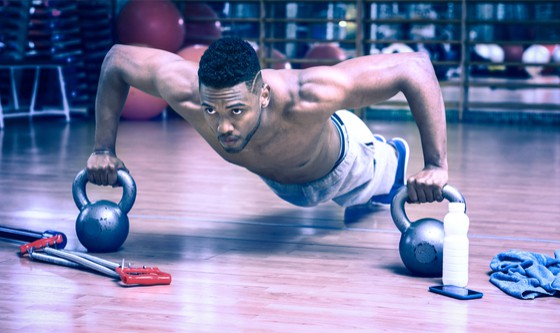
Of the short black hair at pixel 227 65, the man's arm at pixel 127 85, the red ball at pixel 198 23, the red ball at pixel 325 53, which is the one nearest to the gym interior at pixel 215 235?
the man's arm at pixel 127 85

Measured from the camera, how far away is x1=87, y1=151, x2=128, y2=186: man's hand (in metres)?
2.57

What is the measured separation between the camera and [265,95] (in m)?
2.25

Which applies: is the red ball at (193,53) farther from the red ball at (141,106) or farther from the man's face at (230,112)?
the man's face at (230,112)

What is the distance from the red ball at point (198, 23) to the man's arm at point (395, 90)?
6.14 meters

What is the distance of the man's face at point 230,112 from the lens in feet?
6.93

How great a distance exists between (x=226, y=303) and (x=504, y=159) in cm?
351

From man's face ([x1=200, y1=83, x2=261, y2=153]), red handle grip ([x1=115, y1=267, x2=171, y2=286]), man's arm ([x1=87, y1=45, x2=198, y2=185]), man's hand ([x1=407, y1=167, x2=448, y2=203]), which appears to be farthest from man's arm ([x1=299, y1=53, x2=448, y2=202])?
red handle grip ([x1=115, y1=267, x2=171, y2=286])

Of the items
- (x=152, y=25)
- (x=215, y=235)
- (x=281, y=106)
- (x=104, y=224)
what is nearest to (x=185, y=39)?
(x=152, y=25)

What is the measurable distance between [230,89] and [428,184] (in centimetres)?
61

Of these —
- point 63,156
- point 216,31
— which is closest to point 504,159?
point 63,156

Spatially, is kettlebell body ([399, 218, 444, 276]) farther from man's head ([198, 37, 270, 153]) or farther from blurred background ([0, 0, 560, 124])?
blurred background ([0, 0, 560, 124])

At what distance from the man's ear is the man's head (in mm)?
40

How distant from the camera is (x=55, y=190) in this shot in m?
3.73

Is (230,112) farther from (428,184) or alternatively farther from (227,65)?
(428,184)
